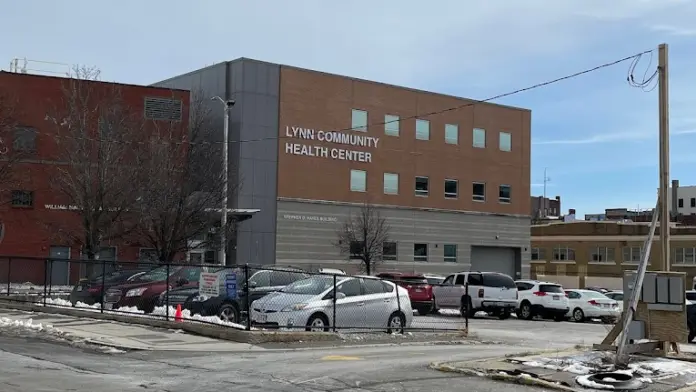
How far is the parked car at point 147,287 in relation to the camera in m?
20.1

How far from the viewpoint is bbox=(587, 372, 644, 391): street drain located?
10.2 meters

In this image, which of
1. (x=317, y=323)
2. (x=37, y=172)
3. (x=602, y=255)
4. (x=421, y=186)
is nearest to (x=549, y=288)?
(x=317, y=323)

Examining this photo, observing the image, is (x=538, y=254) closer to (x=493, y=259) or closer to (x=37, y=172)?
(x=493, y=259)

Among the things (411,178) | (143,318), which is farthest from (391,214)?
(143,318)

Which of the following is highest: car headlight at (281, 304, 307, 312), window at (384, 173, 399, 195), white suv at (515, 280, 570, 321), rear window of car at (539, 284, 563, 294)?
window at (384, 173, 399, 195)

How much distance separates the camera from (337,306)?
17.7 metres

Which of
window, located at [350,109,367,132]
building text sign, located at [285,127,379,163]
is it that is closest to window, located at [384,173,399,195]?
building text sign, located at [285,127,379,163]

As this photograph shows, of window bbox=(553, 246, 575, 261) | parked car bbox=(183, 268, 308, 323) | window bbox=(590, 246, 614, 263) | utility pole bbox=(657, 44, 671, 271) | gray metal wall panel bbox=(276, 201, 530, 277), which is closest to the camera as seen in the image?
utility pole bbox=(657, 44, 671, 271)

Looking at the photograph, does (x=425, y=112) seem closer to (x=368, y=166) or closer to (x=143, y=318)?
(x=368, y=166)

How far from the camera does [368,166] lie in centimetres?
5019

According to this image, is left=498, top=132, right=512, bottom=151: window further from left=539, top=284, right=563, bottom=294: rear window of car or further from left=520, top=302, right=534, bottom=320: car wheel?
left=520, top=302, right=534, bottom=320: car wheel

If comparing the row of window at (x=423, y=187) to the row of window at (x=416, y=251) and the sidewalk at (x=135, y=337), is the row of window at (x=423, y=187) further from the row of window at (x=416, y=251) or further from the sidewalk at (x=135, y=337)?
the sidewalk at (x=135, y=337)

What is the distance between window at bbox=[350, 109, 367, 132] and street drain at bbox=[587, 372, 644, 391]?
129 ft

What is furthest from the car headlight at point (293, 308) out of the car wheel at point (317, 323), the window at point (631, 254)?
the window at point (631, 254)
